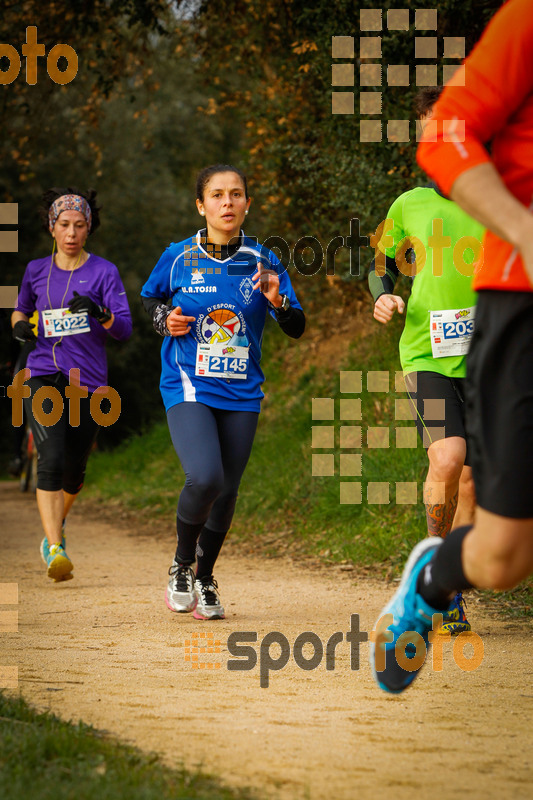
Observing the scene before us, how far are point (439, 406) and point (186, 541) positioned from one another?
1570 mm

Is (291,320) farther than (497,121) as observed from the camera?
Yes

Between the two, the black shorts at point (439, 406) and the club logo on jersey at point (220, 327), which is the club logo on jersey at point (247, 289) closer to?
the club logo on jersey at point (220, 327)

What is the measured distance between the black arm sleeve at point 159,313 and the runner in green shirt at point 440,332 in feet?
3.65

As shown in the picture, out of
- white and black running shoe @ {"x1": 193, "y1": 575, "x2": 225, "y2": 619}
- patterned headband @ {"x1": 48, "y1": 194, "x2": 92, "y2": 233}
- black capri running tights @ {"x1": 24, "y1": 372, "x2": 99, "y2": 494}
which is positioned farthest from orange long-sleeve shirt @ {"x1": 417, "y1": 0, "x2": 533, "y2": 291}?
patterned headband @ {"x1": 48, "y1": 194, "x2": 92, "y2": 233}

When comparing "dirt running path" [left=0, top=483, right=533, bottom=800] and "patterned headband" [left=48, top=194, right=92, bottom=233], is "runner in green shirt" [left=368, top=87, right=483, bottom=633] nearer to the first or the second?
"dirt running path" [left=0, top=483, right=533, bottom=800]

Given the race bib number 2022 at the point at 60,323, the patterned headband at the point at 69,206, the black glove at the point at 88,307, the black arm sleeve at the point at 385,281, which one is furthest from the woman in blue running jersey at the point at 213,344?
the patterned headband at the point at 69,206

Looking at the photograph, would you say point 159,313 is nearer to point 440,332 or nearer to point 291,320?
point 291,320

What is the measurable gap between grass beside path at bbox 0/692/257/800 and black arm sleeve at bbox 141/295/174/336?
2442 mm

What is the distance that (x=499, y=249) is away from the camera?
99.6 inches

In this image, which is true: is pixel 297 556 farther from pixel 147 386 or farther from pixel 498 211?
pixel 147 386

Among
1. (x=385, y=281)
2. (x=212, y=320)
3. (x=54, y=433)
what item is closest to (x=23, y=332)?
(x=54, y=433)

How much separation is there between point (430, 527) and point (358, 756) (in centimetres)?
198

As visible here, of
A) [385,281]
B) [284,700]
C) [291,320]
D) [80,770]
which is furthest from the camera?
[291,320]

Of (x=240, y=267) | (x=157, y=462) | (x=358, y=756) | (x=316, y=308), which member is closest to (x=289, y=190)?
(x=316, y=308)
